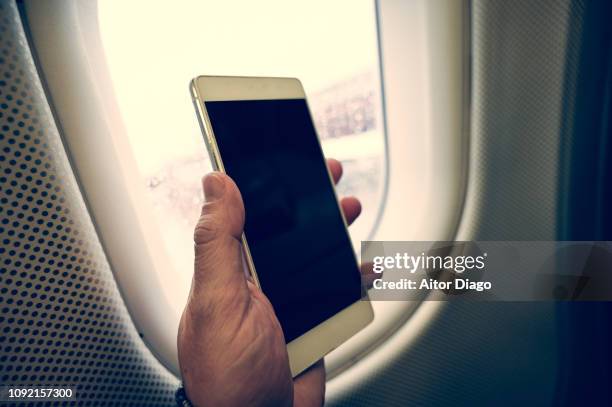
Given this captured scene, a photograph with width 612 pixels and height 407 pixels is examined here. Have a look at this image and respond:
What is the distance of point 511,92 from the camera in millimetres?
720

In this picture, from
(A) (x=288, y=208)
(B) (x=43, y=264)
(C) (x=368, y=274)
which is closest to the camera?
(B) (x=43, y=264)

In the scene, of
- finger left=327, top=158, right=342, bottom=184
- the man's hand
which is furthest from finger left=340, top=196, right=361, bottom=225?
the man's hand

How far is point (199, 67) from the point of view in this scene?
57cm

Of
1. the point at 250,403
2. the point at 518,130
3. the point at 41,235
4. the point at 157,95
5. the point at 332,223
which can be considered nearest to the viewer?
the point at 41,235

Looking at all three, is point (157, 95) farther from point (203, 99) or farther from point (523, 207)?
point (523, 207)

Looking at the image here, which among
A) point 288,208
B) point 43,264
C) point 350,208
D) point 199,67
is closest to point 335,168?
point 350,208

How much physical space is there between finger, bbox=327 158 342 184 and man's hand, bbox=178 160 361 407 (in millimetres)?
385

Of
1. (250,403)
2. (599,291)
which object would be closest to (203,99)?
(250,403)

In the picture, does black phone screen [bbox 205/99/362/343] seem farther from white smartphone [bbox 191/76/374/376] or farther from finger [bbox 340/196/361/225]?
finger [bbox 340/196/361/225]

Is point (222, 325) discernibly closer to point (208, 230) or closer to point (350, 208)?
point (208, 230)

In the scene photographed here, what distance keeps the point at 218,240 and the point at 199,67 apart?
1.24 ft

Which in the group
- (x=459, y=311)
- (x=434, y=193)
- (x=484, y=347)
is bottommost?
(x=484, y=347)

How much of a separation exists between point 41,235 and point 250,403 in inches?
14.0

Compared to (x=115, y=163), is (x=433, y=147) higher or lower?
lower
